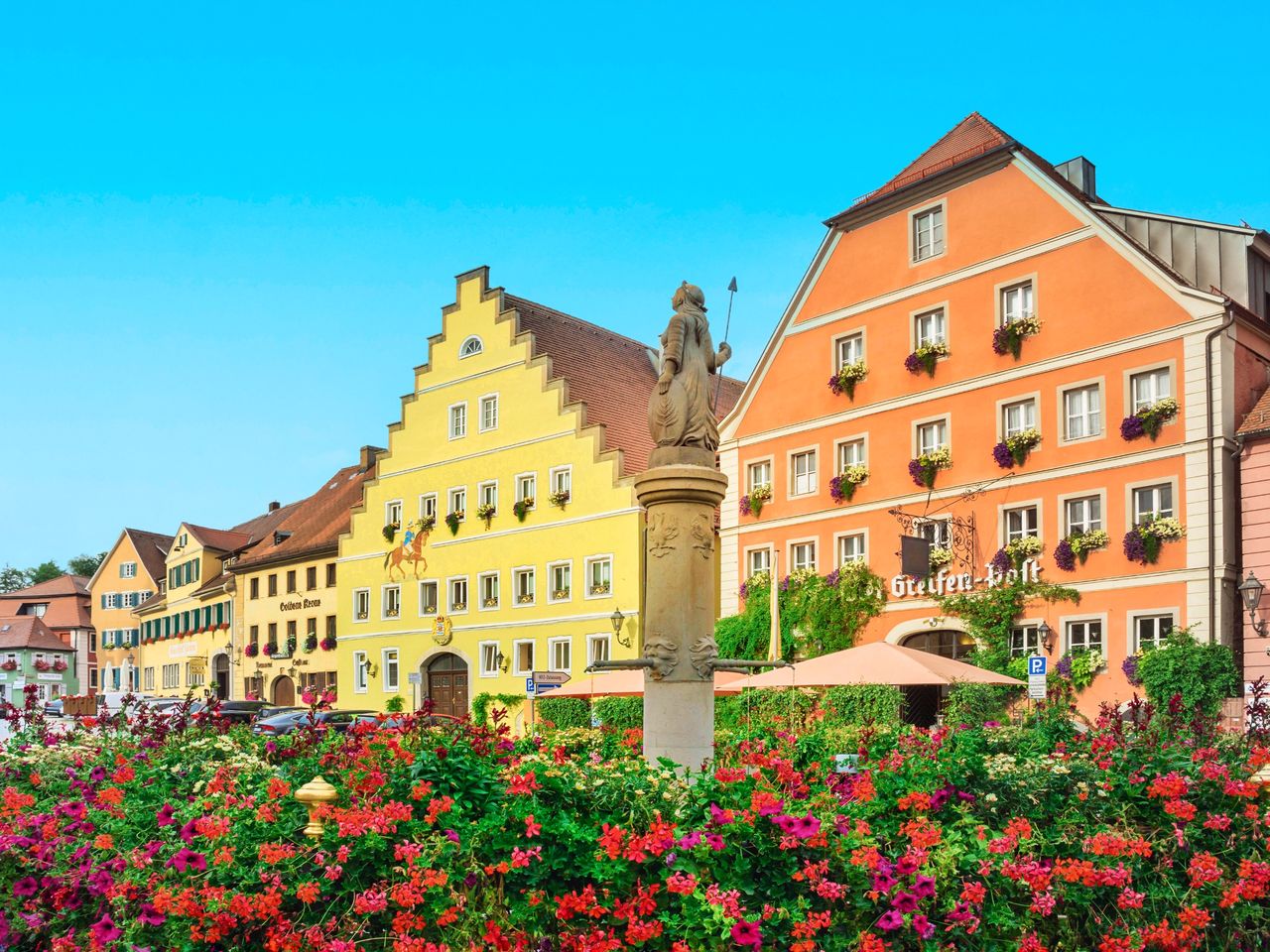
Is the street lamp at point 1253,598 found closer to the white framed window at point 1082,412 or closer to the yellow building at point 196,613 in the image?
the white framed window at point 1082,412

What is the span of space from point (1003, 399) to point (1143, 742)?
22886 millimetres

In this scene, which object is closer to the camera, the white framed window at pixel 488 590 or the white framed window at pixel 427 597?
the white framed window at pixel 488 590

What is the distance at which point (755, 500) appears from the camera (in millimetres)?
34781

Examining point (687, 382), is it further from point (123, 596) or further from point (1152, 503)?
point (123, 596)

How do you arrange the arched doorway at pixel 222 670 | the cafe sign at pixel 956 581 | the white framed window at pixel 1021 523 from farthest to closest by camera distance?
1. the arched doorway at pixel 222 670
2. the white framed window at pixel 1021 523
3. the cafe sign at pixel 956 581

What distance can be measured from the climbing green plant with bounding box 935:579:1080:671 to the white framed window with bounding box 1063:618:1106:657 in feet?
1.84

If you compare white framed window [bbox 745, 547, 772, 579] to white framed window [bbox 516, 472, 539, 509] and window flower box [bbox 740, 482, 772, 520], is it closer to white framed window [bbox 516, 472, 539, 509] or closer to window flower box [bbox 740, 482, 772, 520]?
window flower box [bbox 740, 482, 772, 520]

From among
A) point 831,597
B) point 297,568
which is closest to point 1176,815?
point 831,597

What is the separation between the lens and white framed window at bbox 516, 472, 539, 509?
42719 mm

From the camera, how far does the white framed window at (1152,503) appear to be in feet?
87.4

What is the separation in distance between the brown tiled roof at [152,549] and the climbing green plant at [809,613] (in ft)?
185

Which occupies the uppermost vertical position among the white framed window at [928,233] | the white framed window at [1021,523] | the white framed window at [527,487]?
the white framed window at [928,233]

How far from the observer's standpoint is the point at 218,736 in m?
10.4

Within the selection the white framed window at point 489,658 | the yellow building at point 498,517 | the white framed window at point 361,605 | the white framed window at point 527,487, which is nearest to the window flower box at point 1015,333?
the yellow building at point 498,517
